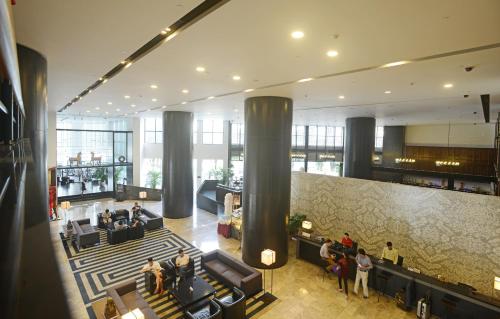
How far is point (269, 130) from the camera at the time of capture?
8.71 m

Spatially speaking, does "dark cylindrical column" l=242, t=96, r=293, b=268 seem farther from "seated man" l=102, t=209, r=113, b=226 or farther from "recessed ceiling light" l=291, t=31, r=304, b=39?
"seated man" l=102, t=209, r=113, b=226

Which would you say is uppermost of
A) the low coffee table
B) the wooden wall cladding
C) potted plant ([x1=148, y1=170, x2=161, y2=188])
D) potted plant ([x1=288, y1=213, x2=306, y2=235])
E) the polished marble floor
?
the wooden wall cladding

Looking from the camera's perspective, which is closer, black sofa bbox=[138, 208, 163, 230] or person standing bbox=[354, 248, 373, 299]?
person standing bbox=[354, 248, 373, 299]

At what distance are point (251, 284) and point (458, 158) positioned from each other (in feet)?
56.3

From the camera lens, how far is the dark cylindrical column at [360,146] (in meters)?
13.8

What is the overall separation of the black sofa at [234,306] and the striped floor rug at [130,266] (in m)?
0.44

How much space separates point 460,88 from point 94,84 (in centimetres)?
951

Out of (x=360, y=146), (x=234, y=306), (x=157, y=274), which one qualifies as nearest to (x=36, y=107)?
(x=157, y=274)

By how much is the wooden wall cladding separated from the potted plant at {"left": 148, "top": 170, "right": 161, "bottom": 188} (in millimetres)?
17606

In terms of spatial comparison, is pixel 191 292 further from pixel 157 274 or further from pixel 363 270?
pixel 363 270

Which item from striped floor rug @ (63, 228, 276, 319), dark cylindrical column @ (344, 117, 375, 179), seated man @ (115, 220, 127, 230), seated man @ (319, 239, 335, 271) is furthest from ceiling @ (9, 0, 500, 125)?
dark cylindrical column @ (344, 117, 375, 179)

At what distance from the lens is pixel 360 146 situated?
13953 millimetres

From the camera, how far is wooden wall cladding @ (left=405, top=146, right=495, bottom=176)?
1636 centimetres

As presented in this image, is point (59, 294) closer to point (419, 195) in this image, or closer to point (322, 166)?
point (419, 195)
